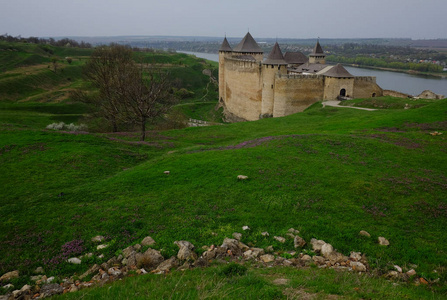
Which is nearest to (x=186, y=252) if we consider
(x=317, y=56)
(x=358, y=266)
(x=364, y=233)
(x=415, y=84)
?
(x=358, y=266)

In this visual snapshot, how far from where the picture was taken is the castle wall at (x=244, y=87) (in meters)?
35.0

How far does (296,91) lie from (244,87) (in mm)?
8412

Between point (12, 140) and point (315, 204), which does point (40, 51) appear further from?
point (315, 204)

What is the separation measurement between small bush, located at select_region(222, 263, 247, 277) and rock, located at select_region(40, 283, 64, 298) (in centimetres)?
277

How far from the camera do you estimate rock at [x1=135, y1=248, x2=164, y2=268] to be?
5.62 metres

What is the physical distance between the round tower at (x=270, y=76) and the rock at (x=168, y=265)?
28.2m

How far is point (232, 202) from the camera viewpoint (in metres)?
8.12

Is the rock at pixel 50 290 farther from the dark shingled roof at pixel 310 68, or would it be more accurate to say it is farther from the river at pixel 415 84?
the river at pixel 415 84

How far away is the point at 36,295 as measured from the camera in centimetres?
486

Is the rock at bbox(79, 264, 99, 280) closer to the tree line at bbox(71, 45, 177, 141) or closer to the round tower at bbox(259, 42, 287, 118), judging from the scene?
the tree line at bbox(71, 45, 177, 141)

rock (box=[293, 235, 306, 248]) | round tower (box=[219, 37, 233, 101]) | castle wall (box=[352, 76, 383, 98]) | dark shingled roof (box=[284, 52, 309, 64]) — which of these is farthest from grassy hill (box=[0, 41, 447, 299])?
round tower (box=[219, 37, 233, 101])

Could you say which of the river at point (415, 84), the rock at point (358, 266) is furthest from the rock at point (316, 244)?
the river at point (415, 84)

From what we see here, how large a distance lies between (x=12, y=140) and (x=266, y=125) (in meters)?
16.6

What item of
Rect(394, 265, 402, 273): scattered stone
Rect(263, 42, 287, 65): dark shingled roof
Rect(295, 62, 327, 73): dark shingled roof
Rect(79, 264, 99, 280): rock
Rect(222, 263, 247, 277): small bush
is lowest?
Rect(394, 265, 402, 273): scattered stone
